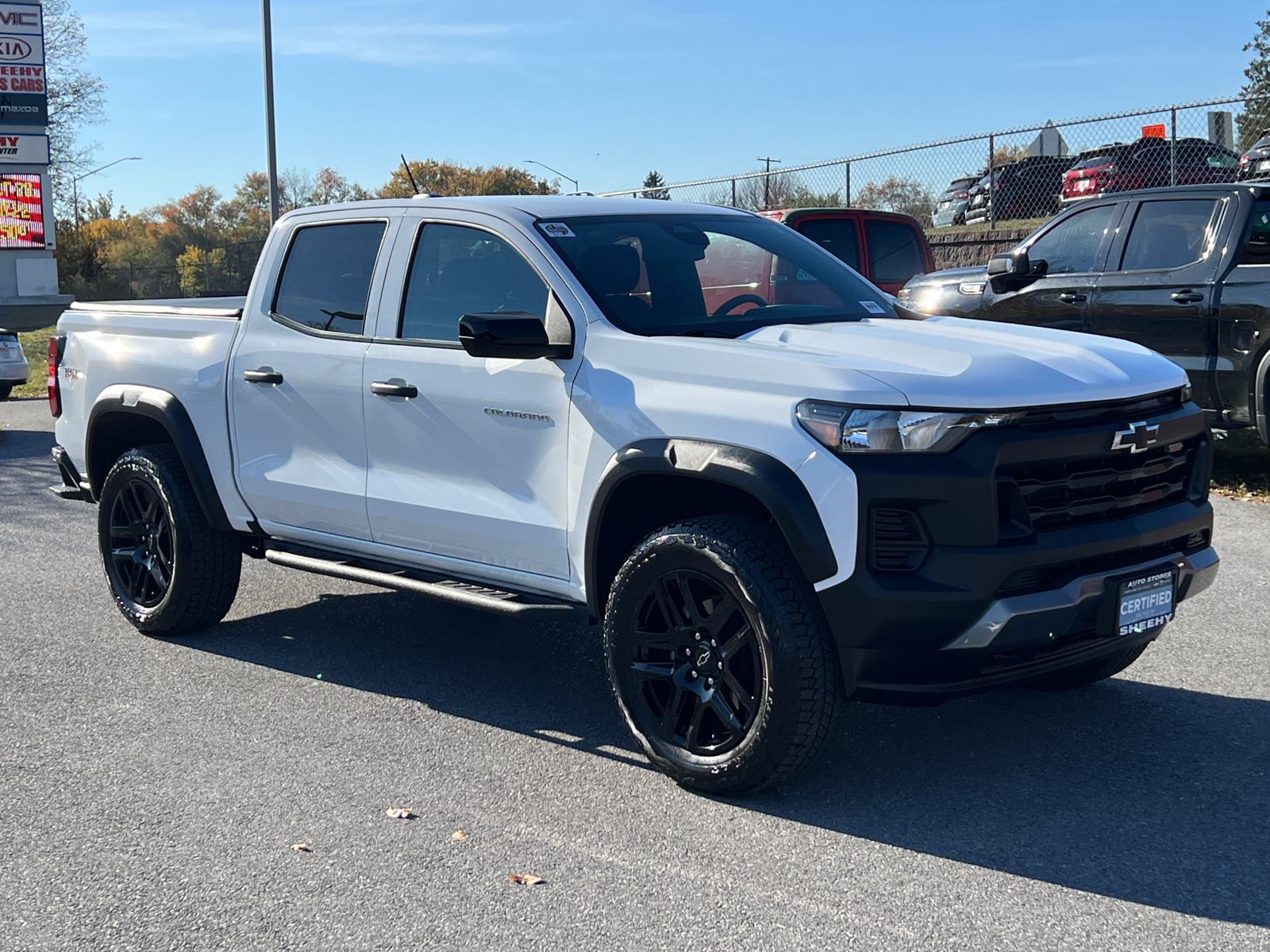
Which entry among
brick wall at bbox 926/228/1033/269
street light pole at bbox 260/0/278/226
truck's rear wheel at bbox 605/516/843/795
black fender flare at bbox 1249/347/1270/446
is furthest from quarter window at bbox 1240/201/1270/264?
street light pole at bbox 260/0/278/226

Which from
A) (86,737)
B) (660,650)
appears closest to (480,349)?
(660,650)

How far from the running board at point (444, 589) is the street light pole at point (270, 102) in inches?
849

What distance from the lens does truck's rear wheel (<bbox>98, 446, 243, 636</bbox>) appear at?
6238 mm

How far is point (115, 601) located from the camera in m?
6.61

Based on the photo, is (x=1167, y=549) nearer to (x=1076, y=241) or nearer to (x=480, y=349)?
(x=480, y=349)

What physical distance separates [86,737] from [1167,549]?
3.91 metres

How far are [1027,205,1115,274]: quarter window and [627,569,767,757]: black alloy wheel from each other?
6840mm

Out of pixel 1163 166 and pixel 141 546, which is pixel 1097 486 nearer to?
pixel 141 546

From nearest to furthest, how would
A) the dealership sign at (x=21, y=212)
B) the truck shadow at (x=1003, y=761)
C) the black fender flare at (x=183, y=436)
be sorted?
the truck shadow at (x=1003, y=761), the black fender flare at (x=183, y=436), the dealership sign at (x=21, y=212)

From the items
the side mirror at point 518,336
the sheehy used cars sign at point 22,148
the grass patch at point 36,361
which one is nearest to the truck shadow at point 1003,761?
the side mirror at point 518,336

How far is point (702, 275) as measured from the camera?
5.27 metres

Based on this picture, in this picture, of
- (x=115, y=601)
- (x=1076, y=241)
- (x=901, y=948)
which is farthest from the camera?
(x=1076, y=241)

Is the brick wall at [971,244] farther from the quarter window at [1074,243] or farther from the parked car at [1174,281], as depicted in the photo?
the parked car at [1174,281]

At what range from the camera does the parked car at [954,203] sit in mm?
21984
